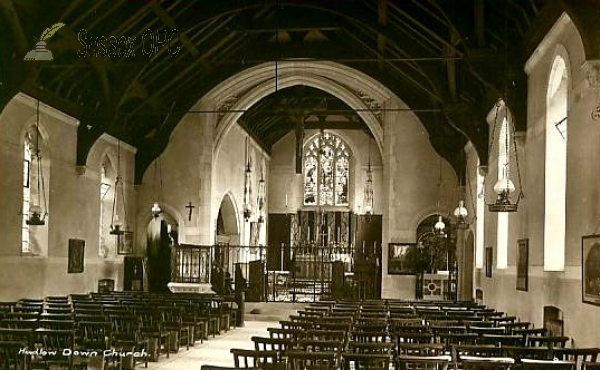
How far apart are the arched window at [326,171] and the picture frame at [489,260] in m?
17.5

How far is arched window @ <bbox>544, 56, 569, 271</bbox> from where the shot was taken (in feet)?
42.2

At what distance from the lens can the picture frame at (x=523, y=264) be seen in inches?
561

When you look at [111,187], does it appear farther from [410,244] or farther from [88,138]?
[410,244]

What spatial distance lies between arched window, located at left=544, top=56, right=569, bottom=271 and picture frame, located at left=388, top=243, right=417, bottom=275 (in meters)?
11.8

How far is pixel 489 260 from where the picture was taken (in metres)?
18.7

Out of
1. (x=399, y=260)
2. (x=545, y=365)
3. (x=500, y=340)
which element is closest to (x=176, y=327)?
(x=500, y=340)

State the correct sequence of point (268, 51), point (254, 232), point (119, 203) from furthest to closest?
point (254, 232), point (268, 51), point (119, 203)

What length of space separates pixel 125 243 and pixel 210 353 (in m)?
11.0

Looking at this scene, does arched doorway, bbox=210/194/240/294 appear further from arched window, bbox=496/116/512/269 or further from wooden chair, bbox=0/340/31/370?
wooden chair, bbox=0/340/31/370

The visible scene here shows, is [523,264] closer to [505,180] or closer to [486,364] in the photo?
[505,180]

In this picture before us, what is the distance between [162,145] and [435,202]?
8.72 m

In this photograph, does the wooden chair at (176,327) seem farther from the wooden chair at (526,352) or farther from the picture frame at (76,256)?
the wooden chair at (526,352)

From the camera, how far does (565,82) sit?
12.9 metres

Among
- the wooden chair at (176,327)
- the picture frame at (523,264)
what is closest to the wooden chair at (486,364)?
the wooden chair at (176,327)
